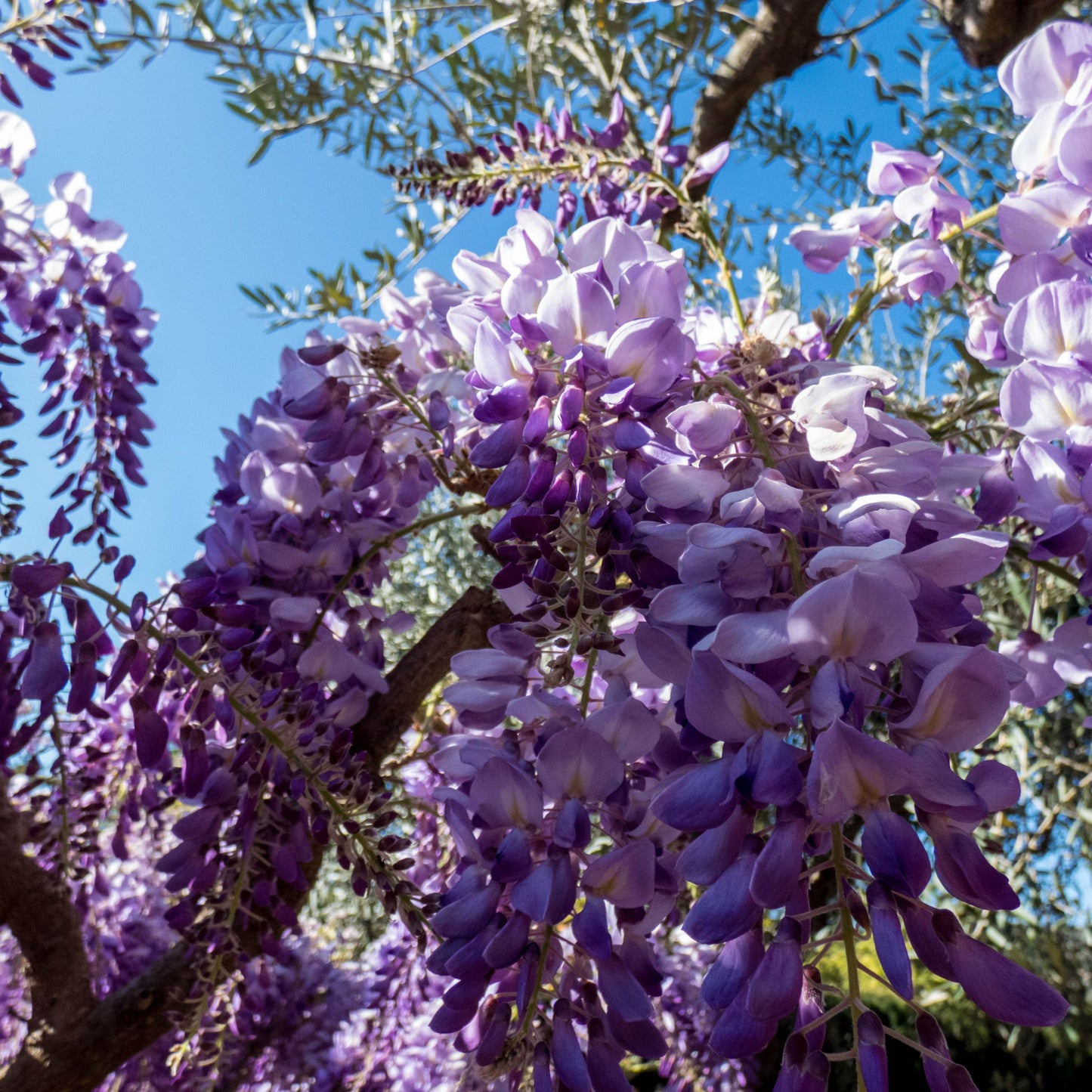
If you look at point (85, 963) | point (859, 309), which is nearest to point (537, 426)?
point (859, 309)

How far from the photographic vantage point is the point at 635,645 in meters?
0.60

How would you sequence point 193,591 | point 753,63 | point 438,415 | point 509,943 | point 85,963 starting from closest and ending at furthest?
point 509,943
point 193,591
point 438,415
point 85,963
point 753,63

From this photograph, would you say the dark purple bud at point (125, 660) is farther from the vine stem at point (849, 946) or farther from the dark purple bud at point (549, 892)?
the vine stem at point (849, 946)

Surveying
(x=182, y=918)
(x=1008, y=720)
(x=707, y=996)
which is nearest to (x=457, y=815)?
(x=707, y=996)

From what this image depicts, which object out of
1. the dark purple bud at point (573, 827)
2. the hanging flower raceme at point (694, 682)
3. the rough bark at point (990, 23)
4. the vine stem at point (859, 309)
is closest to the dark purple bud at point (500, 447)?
the hanging flower raceme at point (694, 682)

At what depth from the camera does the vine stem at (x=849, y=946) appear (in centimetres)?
42

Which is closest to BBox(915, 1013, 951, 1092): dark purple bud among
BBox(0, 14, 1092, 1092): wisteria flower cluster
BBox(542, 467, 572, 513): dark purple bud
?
BBox(0, 14, 1092, 1092): wisteria flower cluster

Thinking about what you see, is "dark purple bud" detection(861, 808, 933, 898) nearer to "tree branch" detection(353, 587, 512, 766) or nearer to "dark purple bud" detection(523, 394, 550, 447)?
"dark purple bud" detection(523, 394, 550, 447)

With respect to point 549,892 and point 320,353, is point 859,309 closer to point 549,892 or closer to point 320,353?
point 320,353

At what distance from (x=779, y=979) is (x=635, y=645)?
222 mm

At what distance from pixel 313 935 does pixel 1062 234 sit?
2058 millimetres

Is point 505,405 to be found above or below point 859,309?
below

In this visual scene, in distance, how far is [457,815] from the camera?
0.58m

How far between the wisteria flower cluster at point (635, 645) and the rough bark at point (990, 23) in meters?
1.23
